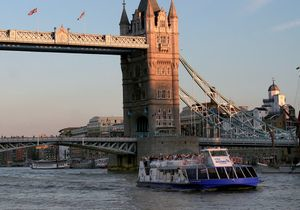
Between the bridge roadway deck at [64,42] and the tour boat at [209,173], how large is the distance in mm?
44498

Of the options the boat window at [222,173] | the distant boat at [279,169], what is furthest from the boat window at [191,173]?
the distant boat at [279,169]

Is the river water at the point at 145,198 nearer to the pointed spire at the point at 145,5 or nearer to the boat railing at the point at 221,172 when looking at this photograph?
the boat railing at the point at 221,172

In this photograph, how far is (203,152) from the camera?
65.7m

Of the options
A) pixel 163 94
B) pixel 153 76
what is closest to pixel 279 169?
pixel 163 94

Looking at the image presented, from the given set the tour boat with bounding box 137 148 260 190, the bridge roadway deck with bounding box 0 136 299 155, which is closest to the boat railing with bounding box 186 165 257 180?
the tour boat with bounding box 137 148 260 190

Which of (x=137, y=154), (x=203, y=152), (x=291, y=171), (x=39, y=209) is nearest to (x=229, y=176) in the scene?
(x=203, y=152)

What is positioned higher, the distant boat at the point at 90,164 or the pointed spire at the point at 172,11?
the pointed spire at the point at 172,11

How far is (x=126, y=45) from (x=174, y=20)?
35.1 ft

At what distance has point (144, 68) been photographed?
118000mm

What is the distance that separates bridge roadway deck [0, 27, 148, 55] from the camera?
106 metres

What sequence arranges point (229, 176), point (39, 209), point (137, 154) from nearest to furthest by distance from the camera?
1. point (39, 209)
2. point (229, 176)
3. point (137, 154)

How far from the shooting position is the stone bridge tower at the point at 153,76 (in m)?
117

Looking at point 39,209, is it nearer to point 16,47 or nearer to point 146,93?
point 16,47

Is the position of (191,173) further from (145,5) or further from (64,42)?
(145,5)
